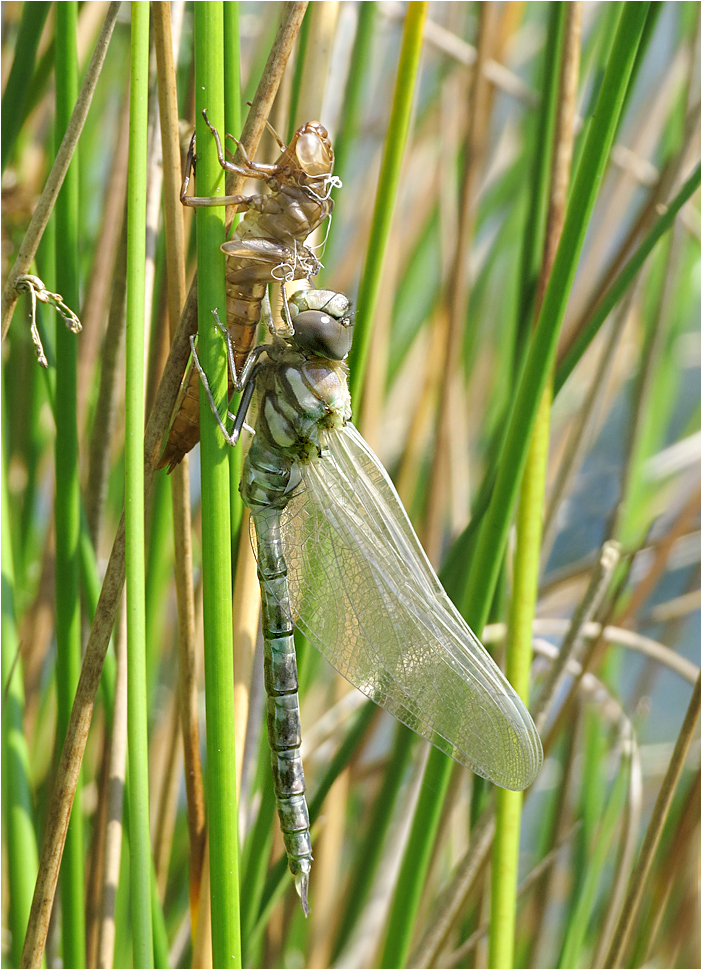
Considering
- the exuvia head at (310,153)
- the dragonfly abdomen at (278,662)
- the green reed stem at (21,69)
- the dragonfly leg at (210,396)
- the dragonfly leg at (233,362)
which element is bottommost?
the dragonfly abdomen at (278,662)

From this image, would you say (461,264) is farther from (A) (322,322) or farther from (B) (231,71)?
(B) (231,71)

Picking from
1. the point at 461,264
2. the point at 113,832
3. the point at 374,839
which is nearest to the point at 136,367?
the point at 113,832

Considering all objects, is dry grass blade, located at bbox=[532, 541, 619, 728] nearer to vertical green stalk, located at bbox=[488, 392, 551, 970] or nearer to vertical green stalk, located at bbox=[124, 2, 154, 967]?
vertical green stalk, located at bbox=[488, 392, 551, 970]

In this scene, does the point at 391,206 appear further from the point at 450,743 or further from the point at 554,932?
the point at 554,932

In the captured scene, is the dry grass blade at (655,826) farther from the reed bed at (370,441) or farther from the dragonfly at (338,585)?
the dragonfly at (338,585)

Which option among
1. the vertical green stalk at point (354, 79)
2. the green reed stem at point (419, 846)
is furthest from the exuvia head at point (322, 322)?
the green reed stem at point (419, 846)

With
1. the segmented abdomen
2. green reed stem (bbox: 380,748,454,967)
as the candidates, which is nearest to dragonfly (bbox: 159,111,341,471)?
the segmented abdomen

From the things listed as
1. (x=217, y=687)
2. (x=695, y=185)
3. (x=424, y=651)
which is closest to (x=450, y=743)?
(x=424, y=651)
